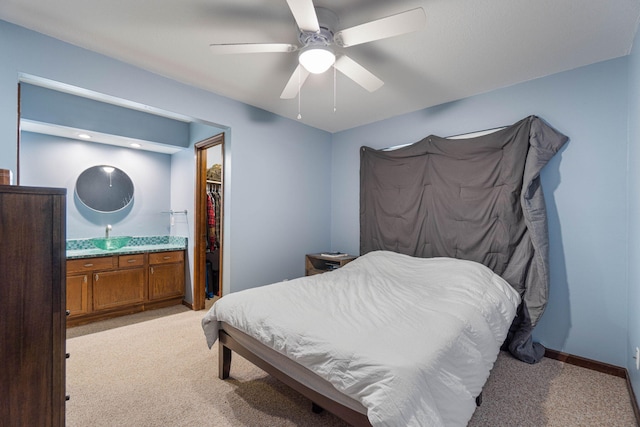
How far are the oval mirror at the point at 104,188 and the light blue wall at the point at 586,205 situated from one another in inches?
187

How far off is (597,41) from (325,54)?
2007 mm

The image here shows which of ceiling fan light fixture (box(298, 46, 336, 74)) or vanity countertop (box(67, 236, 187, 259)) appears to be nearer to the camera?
ceiling fan light fixture (box(298, 46, 336, 74))

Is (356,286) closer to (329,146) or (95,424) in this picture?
(95,424)

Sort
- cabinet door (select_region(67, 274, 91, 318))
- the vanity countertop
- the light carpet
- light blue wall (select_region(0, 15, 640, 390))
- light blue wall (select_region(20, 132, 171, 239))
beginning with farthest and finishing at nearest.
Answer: light blue wall (select_region(20, 132, 171, 239)) < the vanity countertop < cabinet door (select_region(67, 274, 91, 318)) < light blue wall (select_region(0, 15, 640, 390)) < the light carpet

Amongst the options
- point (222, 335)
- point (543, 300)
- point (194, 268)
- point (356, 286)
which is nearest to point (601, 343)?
point (543, 300)

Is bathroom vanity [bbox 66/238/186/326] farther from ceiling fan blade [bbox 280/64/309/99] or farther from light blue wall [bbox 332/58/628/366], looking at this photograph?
light blue wall [bbox 332/58/628/366]

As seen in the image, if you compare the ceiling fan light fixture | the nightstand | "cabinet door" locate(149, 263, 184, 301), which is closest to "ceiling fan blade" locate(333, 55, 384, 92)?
the ceiling fan light fixture

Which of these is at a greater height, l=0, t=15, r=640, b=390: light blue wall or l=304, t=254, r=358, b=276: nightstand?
l=0, t=15, r=640, b=390: light blue wall

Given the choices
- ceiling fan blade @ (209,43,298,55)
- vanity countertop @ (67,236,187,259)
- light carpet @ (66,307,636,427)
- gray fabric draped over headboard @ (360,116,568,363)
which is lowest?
light carpet @ (66,307,636,427)

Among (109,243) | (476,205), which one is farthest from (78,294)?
(476,205)

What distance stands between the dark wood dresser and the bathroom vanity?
248cm

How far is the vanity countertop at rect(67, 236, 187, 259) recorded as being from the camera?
10.7 feet

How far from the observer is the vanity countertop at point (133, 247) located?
325 centimetres

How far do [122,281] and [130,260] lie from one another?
0.84 ft
